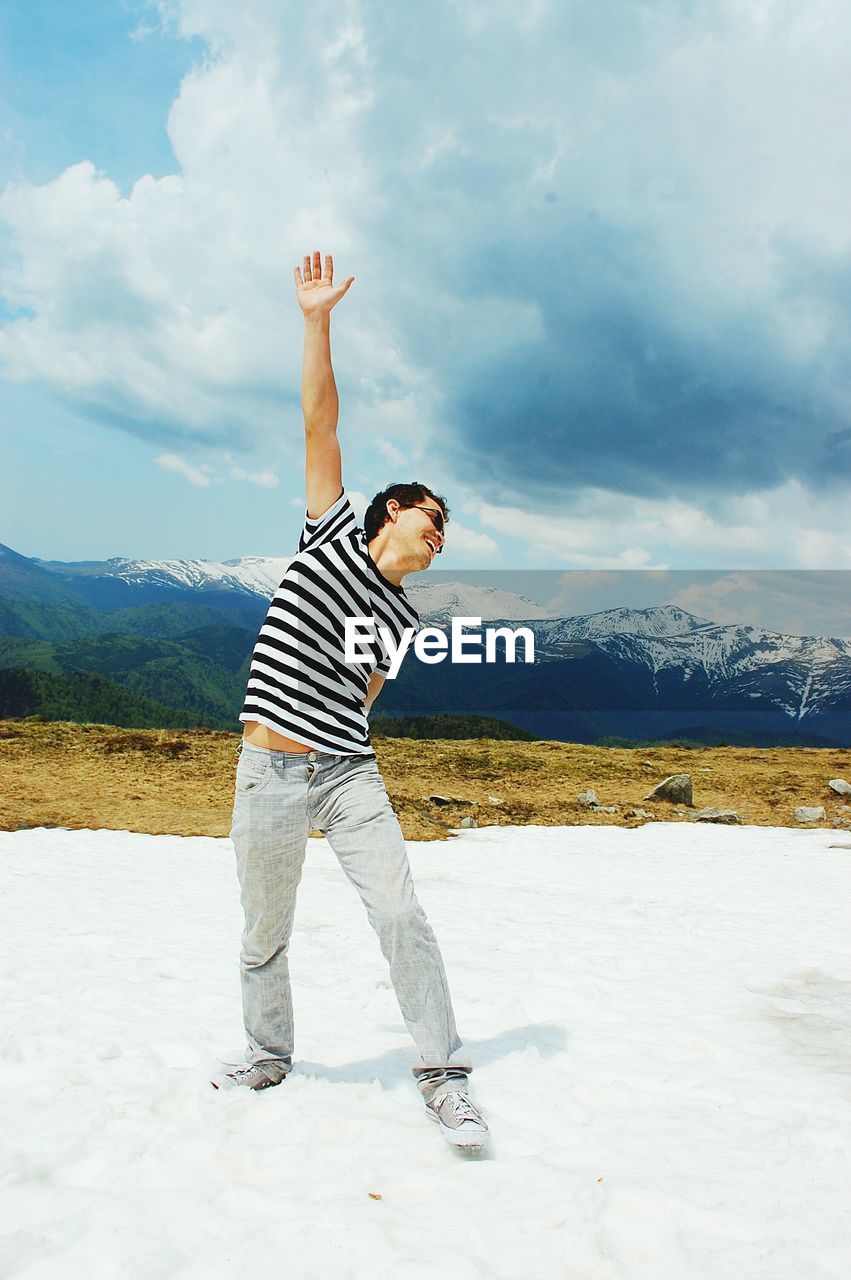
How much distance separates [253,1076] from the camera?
4297 millimetres

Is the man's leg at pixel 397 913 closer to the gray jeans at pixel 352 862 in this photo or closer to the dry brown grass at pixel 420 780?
the gray jeans at pixel 352 862

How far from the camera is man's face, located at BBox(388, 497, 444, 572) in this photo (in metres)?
4.30

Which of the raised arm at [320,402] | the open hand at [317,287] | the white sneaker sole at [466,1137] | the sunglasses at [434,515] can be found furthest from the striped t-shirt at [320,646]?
the white sneaker sole at [466,1137]

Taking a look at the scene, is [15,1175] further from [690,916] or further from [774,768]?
[774,768]

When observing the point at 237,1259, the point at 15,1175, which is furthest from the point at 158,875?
the point at 237,1259

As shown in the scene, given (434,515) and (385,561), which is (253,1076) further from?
(434,515)

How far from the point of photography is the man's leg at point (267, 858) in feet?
13.2

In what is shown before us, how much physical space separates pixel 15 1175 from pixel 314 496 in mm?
3253

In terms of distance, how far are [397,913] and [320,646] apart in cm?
134

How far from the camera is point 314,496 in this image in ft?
13.9

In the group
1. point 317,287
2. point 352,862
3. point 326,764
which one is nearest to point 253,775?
point 326,764

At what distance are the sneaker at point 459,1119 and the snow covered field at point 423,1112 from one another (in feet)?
0.29

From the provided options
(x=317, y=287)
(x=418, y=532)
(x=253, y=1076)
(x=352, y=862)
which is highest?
(x=317, y=287)

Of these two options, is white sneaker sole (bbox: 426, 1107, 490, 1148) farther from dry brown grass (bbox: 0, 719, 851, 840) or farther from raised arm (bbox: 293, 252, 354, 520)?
dry brown grass (bbox: 0, 719, 851, 840)
